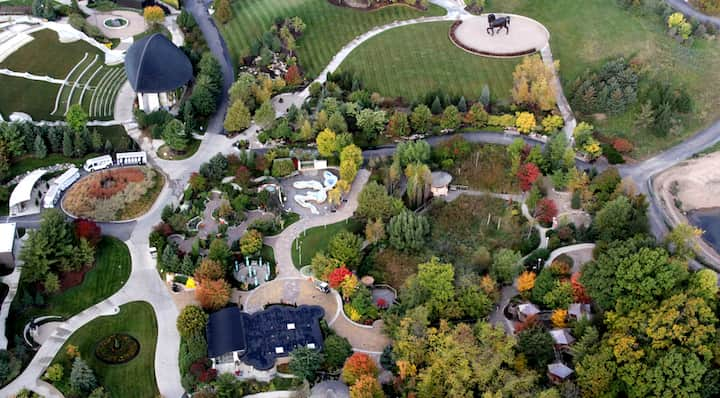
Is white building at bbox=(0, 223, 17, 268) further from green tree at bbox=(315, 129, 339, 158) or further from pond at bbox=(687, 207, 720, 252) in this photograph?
pond at bbox=(687, 207, 720, 252)

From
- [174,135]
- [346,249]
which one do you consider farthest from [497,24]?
[346,249]

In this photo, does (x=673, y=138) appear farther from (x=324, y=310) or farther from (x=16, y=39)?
(x=16, y=39)

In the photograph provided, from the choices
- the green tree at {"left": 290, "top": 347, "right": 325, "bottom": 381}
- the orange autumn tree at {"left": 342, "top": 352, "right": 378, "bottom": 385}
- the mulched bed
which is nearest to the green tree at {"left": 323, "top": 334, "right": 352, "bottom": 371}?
the green tree at {"left": 290, "top": 347, "right": 325, "bottom": 381}

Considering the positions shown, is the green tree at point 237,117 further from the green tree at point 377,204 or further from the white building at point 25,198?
the white building at point 25,198

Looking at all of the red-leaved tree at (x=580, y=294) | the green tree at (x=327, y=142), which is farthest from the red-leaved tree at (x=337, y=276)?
the red-leaved tree at (x=580, y=294)

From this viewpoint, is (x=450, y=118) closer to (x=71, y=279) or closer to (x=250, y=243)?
(x=250, y=243)
